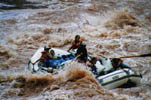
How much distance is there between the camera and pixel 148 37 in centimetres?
925

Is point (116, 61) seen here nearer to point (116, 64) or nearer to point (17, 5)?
point (116, 64)

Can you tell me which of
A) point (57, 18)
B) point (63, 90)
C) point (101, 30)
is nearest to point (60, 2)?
point (57, 18)

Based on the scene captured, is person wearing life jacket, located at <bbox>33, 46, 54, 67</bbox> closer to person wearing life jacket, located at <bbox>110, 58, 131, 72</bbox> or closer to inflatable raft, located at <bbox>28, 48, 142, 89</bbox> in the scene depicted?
inflatable raft, located at <bbox>28, 48, 142, 89</bbox>

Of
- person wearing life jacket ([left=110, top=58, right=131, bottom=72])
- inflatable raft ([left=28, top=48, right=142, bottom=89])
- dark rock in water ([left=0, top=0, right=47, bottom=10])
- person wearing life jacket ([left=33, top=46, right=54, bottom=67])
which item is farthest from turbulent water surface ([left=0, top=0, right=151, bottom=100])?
person wearing life jacket ([left=110, top=58, right=131, bottom=72])

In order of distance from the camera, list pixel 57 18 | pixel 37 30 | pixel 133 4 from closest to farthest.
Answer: pixel 37 30
pixel 57 18
pixel 133 4

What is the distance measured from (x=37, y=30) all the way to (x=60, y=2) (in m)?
6.39

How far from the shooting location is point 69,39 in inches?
352

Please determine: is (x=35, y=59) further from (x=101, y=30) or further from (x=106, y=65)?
(x=101, y=30)

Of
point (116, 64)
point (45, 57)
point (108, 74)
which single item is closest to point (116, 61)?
point (116, 64)

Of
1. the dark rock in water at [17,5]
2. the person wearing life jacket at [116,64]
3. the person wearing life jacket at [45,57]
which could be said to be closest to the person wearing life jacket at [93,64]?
the person wearing life jacket at [116,64]

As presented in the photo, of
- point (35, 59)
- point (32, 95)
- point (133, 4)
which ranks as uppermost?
point (133, 4)

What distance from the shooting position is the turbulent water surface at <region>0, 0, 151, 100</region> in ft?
16.1

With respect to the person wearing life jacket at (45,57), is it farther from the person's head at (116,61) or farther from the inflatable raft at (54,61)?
the person's head at (116,61)

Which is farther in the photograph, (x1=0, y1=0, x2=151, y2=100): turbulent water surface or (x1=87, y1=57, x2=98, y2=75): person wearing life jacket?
(x1=87, y1=57, x2=98, y2=75): person wearing life jacket
